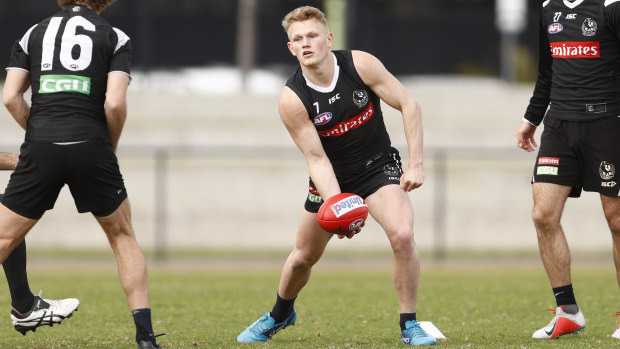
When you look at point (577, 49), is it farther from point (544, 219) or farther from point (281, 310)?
point (281, 310)

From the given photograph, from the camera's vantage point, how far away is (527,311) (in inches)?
342

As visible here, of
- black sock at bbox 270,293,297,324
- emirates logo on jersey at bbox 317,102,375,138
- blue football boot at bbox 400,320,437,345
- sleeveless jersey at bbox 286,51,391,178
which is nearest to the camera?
blue football boot at bbox 400,320,437,345

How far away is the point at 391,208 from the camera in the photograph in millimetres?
6297

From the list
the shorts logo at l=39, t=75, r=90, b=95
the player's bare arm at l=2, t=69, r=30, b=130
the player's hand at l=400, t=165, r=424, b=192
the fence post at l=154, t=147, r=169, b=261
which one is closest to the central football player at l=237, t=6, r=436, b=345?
the player's hand at l=400, t=165, r=424, b=192

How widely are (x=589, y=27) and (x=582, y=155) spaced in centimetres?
87

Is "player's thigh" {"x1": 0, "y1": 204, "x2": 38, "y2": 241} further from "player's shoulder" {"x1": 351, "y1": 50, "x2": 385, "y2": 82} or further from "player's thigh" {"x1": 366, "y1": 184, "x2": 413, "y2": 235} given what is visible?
"player's shoulder" {"x1": 351, "y1": 50, "x2": 385, "y2": 82}

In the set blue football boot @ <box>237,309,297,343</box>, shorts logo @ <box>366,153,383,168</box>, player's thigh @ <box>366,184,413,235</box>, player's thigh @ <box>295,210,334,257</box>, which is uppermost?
shorts logo @ <box>366,153,383,168</box>

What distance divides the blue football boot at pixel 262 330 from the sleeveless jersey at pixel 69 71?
73.0 inches

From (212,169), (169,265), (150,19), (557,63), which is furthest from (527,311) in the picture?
(150,19)

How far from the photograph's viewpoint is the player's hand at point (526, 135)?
23.7 ft

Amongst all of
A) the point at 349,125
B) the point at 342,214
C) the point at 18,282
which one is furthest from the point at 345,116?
the point at 18,282

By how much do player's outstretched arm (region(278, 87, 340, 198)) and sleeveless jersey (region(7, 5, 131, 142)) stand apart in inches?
43.5

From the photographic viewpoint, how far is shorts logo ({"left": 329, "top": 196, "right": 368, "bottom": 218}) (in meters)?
5.94

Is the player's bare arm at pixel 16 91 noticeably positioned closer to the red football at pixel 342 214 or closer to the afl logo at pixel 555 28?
the red football at pixel 342 214
